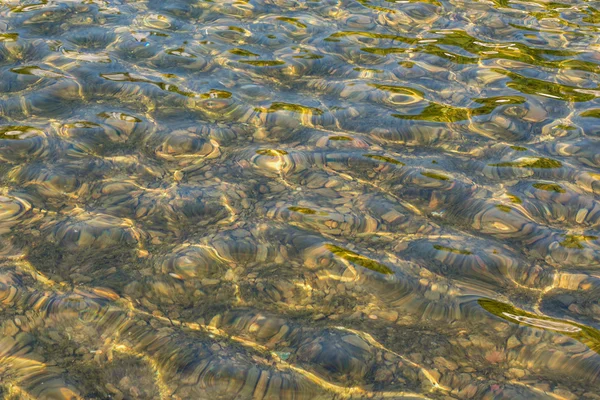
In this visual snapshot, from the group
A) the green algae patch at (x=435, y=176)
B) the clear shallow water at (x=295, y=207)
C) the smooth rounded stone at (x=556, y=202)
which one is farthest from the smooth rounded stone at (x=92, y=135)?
the smooth rounded stone at (x=556, y=202)

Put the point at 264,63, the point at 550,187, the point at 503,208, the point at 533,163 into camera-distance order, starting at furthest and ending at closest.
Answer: the point at 264,63, the point at 533,163, the point at 550,187, the point at 503,208

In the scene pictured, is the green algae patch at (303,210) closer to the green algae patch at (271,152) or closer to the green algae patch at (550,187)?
the green algae patch at (271,152)

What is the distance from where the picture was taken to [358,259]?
3.49 metres

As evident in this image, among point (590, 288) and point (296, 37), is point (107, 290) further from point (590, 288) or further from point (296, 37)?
point (296, 37)

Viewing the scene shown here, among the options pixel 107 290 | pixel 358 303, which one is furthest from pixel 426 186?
pixel 107 290

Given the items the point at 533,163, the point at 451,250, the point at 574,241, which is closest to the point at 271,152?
the point at 451,250

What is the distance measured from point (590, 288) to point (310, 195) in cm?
164

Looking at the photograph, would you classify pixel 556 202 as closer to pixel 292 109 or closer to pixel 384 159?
pixel 384 159

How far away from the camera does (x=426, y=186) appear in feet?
13.4

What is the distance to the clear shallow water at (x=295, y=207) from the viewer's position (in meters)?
2.91

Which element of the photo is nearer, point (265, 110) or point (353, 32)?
point (265, 110)

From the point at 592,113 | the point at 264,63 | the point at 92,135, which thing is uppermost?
the point at 592,113

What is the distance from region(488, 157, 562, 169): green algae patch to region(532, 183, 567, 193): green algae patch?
217mm

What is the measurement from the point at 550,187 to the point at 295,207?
160 cm
